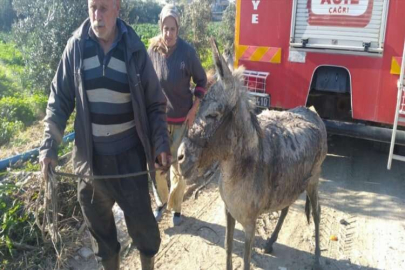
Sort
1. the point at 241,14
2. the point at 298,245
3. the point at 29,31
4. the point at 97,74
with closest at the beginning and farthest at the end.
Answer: the point at 97,74, the point at 298,245, the point at 241,14, the point at 29,31

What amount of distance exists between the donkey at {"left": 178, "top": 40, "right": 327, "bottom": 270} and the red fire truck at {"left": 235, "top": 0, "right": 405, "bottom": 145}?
1.80m

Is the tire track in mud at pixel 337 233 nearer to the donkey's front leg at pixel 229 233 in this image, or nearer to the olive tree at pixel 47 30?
the donkey's front leg at pixel 229 233

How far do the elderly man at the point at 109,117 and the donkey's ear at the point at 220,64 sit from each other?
0.64 meters

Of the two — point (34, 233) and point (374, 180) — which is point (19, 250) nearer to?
point (34, 233)

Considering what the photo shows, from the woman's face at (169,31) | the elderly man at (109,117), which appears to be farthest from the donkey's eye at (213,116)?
the woman's face at (169,31)

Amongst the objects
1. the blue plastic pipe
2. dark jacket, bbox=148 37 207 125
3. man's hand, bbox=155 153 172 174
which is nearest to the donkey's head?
man's hand, bbox=155 153 172 174

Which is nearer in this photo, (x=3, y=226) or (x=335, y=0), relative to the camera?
(x=3, y=226)

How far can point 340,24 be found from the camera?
18.0 feet

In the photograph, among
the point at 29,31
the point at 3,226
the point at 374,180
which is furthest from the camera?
the point at 29,31

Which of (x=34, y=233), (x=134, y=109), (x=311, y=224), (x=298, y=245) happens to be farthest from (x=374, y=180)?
(x=34, y=233)

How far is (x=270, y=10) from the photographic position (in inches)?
236

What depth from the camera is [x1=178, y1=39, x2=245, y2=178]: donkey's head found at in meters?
2.62

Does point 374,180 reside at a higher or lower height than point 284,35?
lower

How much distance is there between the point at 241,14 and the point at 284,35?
2.77 feet
